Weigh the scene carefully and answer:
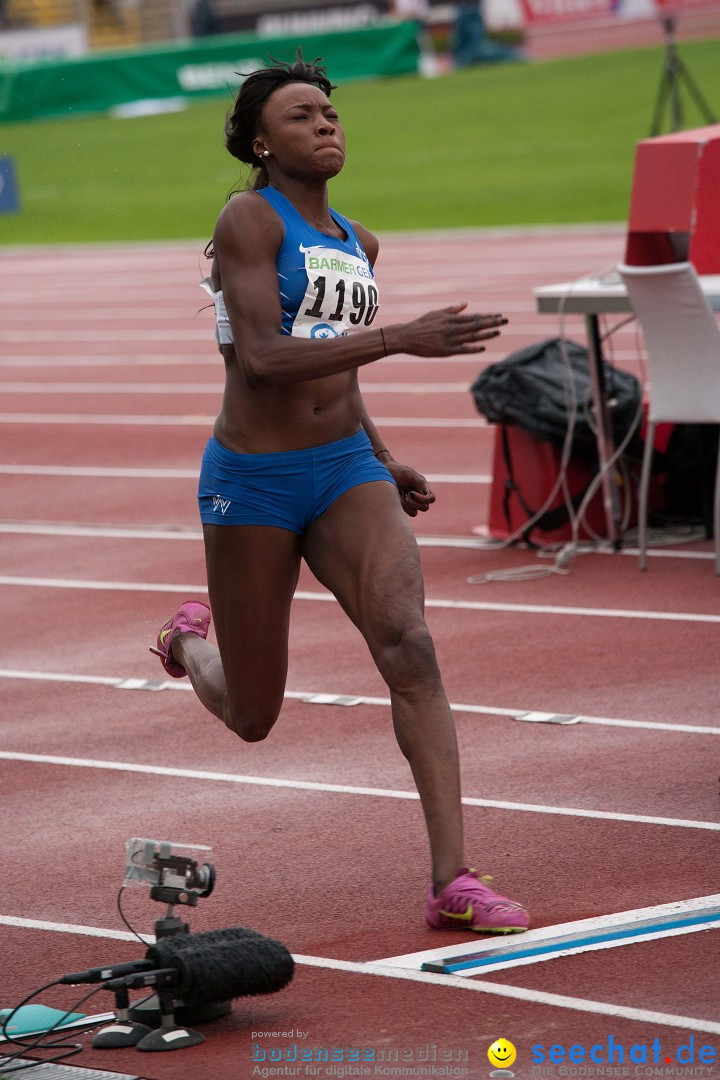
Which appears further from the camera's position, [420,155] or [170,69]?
[170,69]

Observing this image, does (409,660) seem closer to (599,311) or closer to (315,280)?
(315,280)

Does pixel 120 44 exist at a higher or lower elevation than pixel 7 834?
higher

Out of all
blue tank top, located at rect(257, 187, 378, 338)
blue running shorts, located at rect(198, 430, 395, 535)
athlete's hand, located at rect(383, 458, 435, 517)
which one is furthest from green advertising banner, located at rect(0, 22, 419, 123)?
blue running shorts, located at rect(198, 430, 395, 535)

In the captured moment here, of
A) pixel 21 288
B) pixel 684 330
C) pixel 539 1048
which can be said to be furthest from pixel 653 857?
pixel 21 288

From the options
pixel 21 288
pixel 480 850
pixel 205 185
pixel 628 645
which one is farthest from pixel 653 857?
pixel 205 185

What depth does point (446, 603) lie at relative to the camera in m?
8.02

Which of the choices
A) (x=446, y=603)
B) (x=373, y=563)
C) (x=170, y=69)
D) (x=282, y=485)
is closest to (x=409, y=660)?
(x=373, y=563)

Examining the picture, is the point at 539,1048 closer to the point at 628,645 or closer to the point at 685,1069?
the point at 685,1069

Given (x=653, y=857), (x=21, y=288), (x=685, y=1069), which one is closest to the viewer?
(x=685, y=1069)

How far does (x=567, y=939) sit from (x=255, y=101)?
228 centimetres

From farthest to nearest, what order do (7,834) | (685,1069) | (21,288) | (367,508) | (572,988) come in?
(21,288), (7,834), (367,508), (572,988), (685,1069)

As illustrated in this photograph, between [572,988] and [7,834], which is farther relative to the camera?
[7,834]

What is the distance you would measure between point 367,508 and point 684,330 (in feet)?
13.1

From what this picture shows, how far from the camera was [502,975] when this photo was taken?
4.05 m
